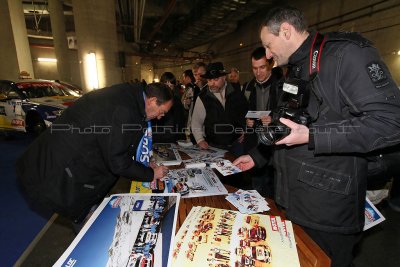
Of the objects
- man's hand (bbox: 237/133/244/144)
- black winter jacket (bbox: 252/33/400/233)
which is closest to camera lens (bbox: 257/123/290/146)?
black winter jacket (bbox: 252/33/400/233)

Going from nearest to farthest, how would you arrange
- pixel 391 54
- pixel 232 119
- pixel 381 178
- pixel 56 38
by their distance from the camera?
1. pixel 381 178
2. pixel 232 119
3. pixel 391 54
4. pixel 56 38

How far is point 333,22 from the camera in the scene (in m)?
6.42

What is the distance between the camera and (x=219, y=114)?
2480 mm

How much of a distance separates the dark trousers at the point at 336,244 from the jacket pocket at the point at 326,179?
0.24 m

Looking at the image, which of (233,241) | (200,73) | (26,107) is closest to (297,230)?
(233,241)

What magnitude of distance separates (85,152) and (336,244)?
1386 mm

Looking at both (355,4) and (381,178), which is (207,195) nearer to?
(381,178)

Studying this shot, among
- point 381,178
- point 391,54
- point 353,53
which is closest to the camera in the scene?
point 353,53

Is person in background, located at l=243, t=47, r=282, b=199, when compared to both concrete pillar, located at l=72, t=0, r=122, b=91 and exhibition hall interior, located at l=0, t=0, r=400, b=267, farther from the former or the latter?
concrete pillar, located at l=72, t=0, r=122, b=91

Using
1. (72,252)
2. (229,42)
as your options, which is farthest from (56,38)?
(72,252)

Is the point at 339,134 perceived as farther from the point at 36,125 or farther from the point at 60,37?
the point at 60,37

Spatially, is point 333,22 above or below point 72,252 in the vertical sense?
above

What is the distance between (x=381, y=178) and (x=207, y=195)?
35.7 inches

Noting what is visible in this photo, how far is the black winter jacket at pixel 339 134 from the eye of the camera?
84 cm
